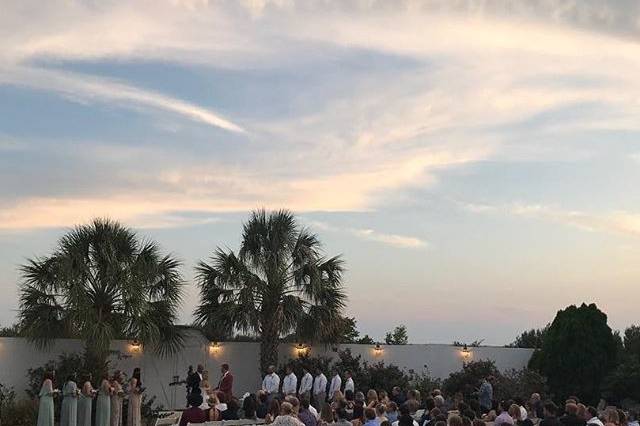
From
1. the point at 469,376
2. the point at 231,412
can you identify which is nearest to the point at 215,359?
the point at 469,376

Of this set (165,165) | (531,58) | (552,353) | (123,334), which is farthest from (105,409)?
(552,353)

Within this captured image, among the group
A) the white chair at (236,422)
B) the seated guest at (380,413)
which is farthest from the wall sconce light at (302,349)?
the seated guest at (380,413)

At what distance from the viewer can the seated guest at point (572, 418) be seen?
42.5 ft

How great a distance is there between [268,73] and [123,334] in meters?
7.74

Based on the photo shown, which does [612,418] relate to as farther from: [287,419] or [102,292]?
[102,292]

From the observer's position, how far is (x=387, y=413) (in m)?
15.5

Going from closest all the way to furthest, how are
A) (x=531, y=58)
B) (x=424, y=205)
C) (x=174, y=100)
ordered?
(x=531, y=58) → (x=174, y=100) → (x=424, y=205)

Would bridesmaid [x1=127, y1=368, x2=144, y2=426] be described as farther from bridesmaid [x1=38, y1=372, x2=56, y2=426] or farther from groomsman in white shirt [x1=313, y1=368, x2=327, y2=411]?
groomsman in white shirt [x1=313, y1=368, x2=327, y2=411]

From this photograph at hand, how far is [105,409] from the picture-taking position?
19.5m

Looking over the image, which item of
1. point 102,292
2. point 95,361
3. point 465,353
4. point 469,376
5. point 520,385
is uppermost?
point 102,292

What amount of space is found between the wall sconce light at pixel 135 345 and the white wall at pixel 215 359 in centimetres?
8

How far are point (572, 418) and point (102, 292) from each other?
13.2 metres

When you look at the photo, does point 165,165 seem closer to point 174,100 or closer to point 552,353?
point 174,100

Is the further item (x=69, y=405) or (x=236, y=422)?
(x=69, y=405)
